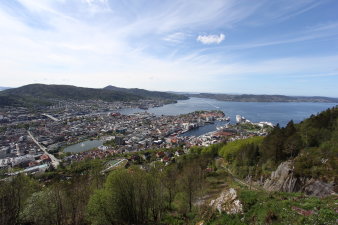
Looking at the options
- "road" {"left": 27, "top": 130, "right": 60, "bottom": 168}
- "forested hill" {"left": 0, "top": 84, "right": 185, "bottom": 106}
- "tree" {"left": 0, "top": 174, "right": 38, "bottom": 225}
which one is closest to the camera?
"tree" {"left": 0, "top": 174, "right": 38, "bottom": 225}

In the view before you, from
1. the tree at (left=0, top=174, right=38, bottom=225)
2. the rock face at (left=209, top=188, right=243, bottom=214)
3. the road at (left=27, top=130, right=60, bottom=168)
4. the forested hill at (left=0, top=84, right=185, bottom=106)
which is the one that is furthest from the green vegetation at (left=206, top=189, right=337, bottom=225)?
the forested hill at (left=0, top=84, right=185, bottom=106)

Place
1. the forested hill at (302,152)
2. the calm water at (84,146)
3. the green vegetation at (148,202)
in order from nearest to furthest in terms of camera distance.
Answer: the green vegetation at (148,202)
the forested hill at (302,152)
the calm water at (84,146)

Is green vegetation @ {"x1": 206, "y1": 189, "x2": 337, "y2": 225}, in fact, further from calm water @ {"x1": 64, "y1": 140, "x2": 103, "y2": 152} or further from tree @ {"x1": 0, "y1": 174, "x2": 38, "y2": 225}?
calm water @ {"x1": 64, "y1": 140, "x2": 103, "y2": 152}

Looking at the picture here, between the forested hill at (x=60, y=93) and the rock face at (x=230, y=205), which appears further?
the forested hill at (x=60, y=93)

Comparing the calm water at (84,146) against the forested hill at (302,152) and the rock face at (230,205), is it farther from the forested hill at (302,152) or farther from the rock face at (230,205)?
the rock face at (230,205)

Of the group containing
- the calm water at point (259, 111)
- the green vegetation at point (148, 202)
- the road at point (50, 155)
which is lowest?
the road at point (50, 155)

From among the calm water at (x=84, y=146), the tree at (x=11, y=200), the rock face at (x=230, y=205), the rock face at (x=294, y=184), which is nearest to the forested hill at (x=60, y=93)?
the calm water at (x=84, y=146)

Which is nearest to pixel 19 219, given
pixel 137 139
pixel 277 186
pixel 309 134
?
pixel 277 186
